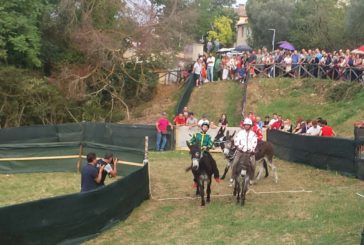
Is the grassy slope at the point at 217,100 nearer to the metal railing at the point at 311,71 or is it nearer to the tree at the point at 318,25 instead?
the metal railing at the point at 311,71

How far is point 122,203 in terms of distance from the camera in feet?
41.2

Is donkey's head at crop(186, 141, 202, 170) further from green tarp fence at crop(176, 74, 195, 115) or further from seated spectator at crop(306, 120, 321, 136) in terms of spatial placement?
green tarp fence at crop(176, 74, 195, 115)

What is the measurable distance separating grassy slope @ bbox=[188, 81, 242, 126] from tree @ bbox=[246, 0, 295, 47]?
35.2 m

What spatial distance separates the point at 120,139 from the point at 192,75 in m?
9.95

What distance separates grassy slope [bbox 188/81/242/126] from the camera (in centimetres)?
2978

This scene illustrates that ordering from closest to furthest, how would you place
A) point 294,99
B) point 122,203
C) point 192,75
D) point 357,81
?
point 122,203
point 357,81
point 294,99
point 192,75

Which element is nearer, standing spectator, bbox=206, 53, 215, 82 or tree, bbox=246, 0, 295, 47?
→ standing spectator, bbox=206, 53, 215, 82

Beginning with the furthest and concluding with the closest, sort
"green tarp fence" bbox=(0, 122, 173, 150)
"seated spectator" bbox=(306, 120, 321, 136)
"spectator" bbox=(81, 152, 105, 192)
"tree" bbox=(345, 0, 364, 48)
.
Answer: "tree" bbox=(345, 0, 364, 48), "green tarp fence" bbox=(0, 122, 173, 150), "seated spectator" bbox=(306, 120, 321, 136), "spectator" bbox=(81, 152, 105, 192)

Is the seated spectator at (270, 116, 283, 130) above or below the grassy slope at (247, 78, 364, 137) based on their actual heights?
below

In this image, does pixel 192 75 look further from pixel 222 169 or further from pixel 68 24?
pixel 222 169

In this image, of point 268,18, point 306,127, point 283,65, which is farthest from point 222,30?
point 306,127

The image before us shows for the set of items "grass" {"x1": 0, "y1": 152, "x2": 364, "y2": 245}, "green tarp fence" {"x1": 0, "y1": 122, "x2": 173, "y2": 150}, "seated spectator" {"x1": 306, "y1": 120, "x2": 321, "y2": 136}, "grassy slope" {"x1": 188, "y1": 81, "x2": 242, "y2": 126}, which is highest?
"grassy slope" {"x1": 188, "y1": 81, "x2": 242, "y2": 126}

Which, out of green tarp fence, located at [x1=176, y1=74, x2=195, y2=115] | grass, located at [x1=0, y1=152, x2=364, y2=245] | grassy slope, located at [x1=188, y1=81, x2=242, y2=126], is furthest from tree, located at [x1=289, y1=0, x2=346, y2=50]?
grass, located at [x1=0, y1=152, x2=364, y2=245]

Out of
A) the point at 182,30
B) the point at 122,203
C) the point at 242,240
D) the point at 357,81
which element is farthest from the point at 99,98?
the point at 242,240
